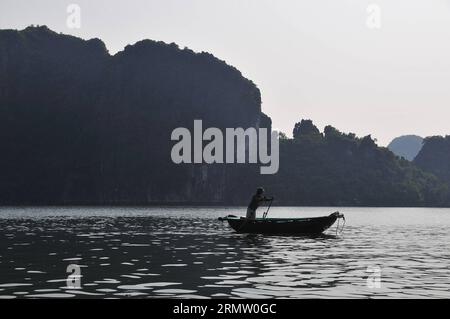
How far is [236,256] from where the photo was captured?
25.6 metres

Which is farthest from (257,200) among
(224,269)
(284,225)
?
(224,269)

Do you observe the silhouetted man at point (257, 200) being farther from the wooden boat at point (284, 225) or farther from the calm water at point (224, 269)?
the calm water at point (224, 269)

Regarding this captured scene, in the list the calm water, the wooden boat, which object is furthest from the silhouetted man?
the calm water

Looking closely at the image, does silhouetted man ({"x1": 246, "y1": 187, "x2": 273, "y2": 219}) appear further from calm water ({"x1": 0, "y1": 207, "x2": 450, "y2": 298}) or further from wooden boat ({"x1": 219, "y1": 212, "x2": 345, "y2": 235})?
calm water ({"x1": 0, "y1": 207, "x2": 450, "y2": 298})

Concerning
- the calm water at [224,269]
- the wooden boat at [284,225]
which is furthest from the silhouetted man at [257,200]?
the calm water at [224,269]

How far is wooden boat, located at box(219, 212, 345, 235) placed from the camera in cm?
3772

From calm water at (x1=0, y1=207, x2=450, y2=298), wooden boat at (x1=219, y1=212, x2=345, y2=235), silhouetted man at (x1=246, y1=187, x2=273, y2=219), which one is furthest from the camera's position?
wooden boat at (x1=219, y1=212, x2=345, y2=235)

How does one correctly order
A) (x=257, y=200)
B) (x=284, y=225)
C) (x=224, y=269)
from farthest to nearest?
(x=284, y=225), (x=257, y=200), (x=224, y=269)

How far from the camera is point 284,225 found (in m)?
37.8

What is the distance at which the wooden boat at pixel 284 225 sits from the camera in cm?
3772

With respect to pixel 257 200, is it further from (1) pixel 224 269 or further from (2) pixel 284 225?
(1) pixel 224 269
